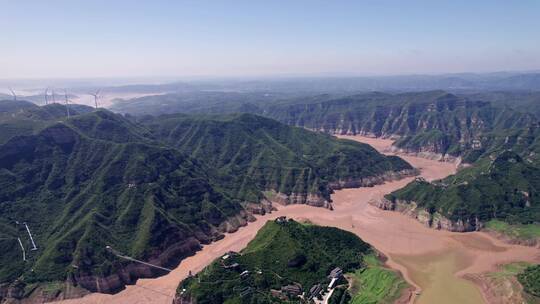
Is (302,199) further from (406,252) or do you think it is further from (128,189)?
(128,189)

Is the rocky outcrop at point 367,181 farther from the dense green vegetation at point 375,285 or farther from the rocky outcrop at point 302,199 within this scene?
the dense green vegetation at point 375,285

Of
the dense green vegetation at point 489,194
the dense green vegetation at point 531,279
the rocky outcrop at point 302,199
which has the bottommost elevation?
the rocky outcrop at point 302,199

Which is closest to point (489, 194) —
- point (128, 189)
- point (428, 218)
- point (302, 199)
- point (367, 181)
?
point (428, 218)

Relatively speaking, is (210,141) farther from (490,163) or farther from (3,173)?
(490,163)

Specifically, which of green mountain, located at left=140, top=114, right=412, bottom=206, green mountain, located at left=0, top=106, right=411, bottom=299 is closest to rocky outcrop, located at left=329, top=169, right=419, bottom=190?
green mountain, located at left=140, top=114, right=412, bottom=206

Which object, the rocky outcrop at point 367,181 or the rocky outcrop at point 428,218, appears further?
the rocky outcrop at point 367,181

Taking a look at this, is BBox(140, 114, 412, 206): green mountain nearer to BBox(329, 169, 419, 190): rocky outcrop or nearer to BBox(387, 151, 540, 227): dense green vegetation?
BBox(329, 169, 419, 190): rocky outcrop

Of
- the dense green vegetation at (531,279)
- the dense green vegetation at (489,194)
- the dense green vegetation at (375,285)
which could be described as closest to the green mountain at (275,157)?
the dense green vegetation at (489,194)

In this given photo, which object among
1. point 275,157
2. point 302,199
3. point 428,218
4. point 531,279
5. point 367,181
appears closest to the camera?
point 531,279
